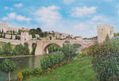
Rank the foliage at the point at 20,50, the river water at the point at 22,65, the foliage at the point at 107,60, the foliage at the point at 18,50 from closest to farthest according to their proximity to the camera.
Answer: the foliage at the point at 107,60 < the river water at the point at 22,65 < the foliage at the point at 20,50 < the foliage at the point at 18,50

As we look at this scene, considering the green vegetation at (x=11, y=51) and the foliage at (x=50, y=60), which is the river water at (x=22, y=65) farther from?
the green vegetation at (x=11, y=51)

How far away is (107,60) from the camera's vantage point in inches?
570

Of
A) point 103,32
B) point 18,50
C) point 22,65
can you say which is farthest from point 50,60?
point 18,50

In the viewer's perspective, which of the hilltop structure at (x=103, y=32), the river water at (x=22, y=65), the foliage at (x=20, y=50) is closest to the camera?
the river water at (x=22, y=65)

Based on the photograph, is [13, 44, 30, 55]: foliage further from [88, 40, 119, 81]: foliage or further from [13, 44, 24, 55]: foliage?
[88, 40, 119, 81]: foliage

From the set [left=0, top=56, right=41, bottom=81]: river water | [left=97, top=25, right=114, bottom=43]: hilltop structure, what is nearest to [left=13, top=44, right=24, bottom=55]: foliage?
[left=0, top=56, right=41, bottom=81]: river water

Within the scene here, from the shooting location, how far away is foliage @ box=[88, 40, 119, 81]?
14.4 meters

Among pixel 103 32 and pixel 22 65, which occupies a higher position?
pixel 103 32

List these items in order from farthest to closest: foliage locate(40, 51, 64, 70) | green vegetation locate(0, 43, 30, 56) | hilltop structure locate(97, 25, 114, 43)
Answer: green vegetation locate(0, 43, 30, 56) < hilltop structure locate(97, 25, 114, 43) < foliage locate(40, 51, 64, 70)

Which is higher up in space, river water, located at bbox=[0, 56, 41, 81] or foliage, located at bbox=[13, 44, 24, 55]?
foliage, located at bbox=[13, 44, 24, 55]

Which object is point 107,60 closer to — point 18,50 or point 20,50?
point 18,50

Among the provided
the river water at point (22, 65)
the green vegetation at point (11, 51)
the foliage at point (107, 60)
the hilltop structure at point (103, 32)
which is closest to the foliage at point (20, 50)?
the green vegetation at point (11, 51)

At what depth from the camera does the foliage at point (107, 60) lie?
14.4 m

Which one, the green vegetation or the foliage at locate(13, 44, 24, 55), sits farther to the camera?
the foliage at locate(13, 44, 24, 55)
